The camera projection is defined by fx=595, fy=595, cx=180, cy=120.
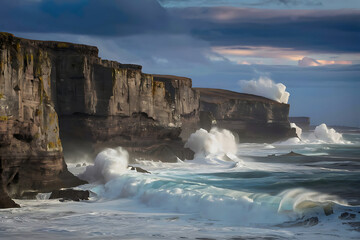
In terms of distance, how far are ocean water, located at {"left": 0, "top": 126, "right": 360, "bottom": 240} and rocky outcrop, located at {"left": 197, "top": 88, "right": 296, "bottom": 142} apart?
4965cm

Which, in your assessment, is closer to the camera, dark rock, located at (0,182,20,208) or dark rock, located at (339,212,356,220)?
dark rock, located at (339,212,356,220)

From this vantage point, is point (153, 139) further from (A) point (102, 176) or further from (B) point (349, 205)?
(B) point (349, 205)

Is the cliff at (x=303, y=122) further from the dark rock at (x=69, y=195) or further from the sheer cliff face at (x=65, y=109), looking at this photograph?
the dark rock at (x=69, y=195)

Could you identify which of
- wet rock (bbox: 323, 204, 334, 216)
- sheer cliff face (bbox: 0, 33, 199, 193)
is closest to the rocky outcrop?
sheer cliff face (bbox: 0, 33, 199, 193)

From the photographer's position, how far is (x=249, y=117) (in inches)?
3337

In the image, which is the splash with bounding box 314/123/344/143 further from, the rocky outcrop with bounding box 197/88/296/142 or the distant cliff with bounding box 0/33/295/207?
the distant cliff with bounding box 0/33/295/207

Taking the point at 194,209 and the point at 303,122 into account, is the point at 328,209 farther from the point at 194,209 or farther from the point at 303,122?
the point at 303,122

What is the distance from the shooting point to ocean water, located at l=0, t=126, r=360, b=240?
56.8 feet

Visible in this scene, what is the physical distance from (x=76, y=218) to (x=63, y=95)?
55.9ft

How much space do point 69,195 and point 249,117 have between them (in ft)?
208

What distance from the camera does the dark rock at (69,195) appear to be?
22781 mm

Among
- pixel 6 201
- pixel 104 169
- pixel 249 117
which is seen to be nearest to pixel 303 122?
pixel 249 117

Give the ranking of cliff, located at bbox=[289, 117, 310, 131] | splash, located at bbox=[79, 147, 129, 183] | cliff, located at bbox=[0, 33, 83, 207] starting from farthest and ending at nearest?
cliff, located at bbox=[289, 117, 310, 131], splash, located at bbox=[79, 147, 129, 183], cliff, located at bbox=[0, 33, 83, 207]

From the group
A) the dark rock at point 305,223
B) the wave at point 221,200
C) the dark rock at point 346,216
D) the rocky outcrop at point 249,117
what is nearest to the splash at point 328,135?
the rocky outcrop at point 249,117
